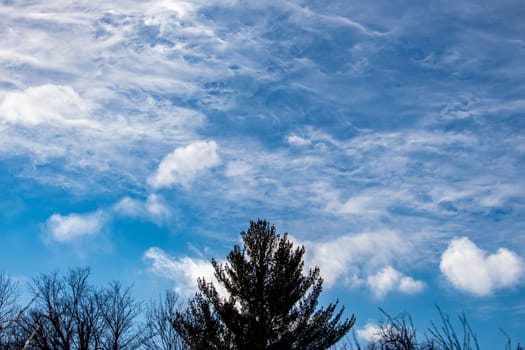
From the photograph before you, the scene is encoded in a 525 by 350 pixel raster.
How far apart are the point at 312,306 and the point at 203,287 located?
16.6ft

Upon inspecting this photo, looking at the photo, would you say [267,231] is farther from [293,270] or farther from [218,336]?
[218,336]

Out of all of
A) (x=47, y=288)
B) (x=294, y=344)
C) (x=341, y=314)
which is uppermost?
(x=47, y=288)

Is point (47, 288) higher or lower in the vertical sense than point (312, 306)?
higher

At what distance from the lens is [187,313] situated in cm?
2034

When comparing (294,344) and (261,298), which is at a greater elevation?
(261,298)

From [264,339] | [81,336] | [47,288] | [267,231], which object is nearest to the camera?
[264,339]

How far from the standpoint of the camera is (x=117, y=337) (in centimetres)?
2541

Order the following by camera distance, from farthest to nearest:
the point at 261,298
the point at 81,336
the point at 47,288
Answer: the point at 47,288 → the point at 81,336 → the point at 261,298

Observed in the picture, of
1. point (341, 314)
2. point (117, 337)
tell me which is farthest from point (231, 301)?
point (117, 337)

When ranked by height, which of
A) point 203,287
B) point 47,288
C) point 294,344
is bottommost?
point 294,344

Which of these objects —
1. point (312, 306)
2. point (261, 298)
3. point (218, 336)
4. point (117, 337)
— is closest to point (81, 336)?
point (117, 337)

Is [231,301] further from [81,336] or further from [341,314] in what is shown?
[81,336]

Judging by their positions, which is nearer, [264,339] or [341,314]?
[264,339]

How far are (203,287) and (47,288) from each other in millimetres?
11594
